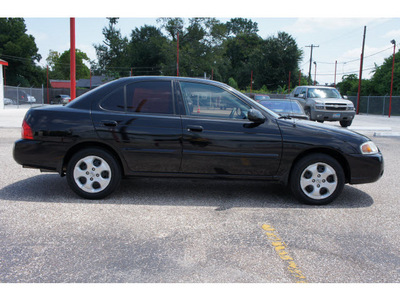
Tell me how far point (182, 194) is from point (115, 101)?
1.59 metres

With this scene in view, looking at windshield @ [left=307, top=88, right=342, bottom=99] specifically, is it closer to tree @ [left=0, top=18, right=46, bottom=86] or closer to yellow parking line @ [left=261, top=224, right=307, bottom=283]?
yellow parking line @ [left=261, top=224, right=307, bottom=283]

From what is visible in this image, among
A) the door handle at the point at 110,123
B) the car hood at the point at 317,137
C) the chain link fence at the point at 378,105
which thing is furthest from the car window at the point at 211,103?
the chain link fence at the point at 378,105

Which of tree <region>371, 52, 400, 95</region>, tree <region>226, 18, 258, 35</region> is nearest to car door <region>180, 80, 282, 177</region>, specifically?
tree <region>371, 52, 400, 95</region>

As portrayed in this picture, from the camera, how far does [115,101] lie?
4.98 m

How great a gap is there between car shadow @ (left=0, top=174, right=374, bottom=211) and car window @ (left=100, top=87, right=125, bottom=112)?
1209 millimetres

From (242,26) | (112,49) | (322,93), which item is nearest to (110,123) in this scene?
(322,93)

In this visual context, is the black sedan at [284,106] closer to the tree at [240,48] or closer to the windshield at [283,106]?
the windshield at [283,106]

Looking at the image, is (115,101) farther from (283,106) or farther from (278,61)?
(278,61)

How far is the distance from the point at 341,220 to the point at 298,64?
2530 inches

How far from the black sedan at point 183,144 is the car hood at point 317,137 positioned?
0.01 m

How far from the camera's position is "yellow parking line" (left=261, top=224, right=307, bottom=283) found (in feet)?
9.73

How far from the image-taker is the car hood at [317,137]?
486 cm
